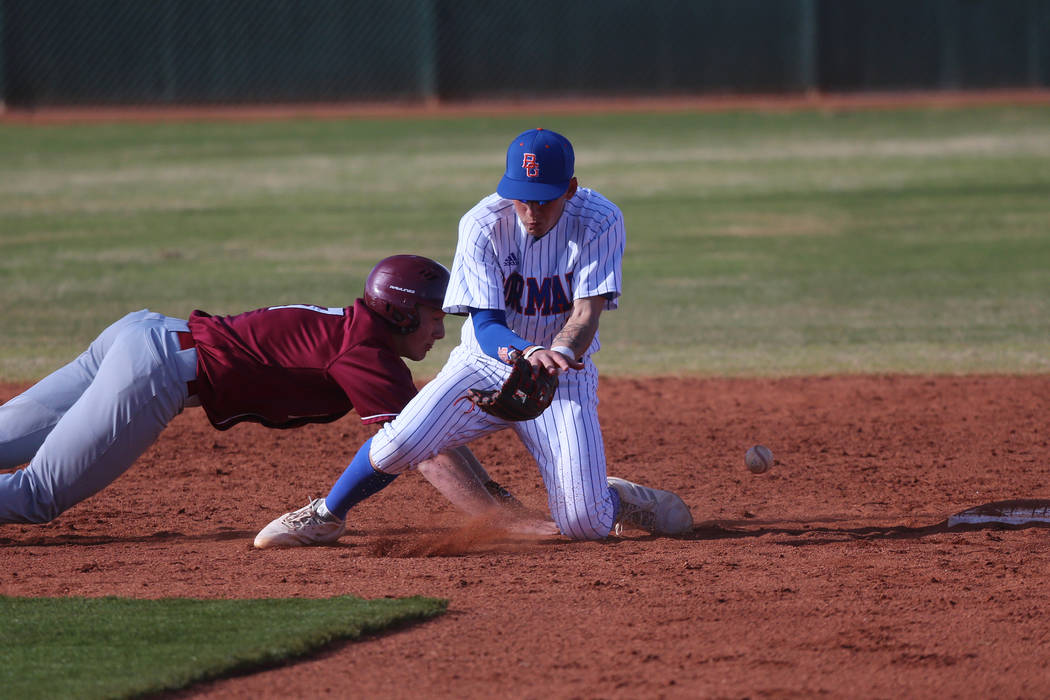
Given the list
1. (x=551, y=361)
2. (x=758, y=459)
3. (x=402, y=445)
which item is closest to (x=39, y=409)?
(x=402, y=445)

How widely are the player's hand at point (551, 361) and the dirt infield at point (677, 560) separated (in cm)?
70

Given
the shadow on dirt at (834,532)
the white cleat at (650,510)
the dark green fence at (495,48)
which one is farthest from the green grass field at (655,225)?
the white cleat at (650,510)

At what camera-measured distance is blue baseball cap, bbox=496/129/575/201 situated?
4785mm

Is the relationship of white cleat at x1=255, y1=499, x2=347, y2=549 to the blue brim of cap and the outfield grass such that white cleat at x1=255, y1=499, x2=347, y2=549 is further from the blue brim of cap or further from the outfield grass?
the blue brim of cap

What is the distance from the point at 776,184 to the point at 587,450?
11463mm

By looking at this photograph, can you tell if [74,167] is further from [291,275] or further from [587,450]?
[587,450]

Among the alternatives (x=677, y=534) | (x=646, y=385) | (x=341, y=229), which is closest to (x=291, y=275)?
(x=341, y=229)

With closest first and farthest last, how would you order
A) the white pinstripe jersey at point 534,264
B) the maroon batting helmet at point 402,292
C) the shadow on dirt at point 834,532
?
the maroon batting helmet at point 402,292
the white pinstripe jersey at point 534,264
the shadow on dirt at point 834,532

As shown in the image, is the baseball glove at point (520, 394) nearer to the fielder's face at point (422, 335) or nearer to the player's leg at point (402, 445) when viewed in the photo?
the player's leg at point (402, 445)

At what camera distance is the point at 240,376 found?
4.76 meters

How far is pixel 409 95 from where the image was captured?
76.3ft

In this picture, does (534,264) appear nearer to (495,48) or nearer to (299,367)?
(299,367)

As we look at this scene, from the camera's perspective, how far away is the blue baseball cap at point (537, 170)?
4785mm

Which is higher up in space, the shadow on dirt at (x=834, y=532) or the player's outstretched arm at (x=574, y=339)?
the player's outstretched arm at (x=574, y=339)
